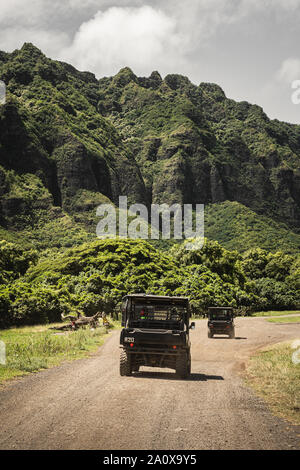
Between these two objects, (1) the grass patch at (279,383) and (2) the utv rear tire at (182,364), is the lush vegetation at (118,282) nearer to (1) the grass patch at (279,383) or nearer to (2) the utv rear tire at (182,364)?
(1) the grass patch at (279,383)

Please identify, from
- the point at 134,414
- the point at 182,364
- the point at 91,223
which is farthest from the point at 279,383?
the point at 91,223

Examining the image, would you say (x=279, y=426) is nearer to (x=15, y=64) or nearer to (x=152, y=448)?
(x=152, y=448)

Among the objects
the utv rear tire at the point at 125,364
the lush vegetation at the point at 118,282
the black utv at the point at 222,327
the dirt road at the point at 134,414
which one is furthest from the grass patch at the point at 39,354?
the lush vegetation at the point at 118,282

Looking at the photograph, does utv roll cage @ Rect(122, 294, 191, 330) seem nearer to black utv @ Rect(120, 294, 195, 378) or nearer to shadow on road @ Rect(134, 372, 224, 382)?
black utv @ Rect(120, 294, 195, 378)

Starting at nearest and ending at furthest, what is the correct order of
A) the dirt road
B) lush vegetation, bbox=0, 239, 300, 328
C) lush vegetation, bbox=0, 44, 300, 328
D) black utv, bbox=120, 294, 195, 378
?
the dirt road < black utv, bbox=120, 294, 195, 378 < lush vegetation, bbox=0, 239, 300, 328 < lush vegetation, bbox=0, 44, 300, 328

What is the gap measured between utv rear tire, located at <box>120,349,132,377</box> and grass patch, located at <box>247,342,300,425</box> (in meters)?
3.61

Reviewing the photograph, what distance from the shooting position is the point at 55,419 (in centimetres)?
771

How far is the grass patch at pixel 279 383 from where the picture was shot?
9330mm

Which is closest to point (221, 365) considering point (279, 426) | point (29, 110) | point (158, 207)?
point (279, 426)

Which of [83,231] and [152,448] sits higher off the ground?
[83,231]

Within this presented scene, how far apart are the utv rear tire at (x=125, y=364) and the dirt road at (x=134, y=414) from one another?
0.78ft

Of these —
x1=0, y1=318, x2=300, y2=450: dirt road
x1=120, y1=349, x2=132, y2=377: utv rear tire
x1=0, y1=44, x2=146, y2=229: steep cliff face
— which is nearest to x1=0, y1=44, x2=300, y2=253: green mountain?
x1=0, y1=44, x2=146, y2=229: steep cliff face

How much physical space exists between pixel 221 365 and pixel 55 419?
10726 millimetres

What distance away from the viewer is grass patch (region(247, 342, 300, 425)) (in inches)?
367
